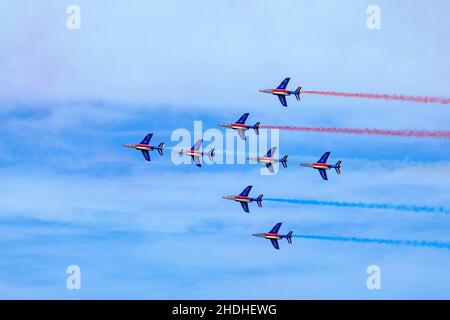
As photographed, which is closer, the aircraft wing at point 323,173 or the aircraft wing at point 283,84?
the aircraft wing at point 323,173

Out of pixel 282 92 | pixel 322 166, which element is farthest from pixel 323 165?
pixel 282 92

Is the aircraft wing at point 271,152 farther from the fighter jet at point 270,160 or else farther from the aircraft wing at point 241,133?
the aircraft wing at point 241,133

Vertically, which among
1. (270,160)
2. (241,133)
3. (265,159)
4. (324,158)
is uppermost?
(241,133)

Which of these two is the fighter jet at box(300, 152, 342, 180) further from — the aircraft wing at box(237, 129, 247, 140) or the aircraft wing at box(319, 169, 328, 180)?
the aircraft wing at box(237, 129, 247, 140)

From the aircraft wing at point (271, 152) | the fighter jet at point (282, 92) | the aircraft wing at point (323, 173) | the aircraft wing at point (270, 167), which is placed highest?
the fighter jet at point (282, 92)

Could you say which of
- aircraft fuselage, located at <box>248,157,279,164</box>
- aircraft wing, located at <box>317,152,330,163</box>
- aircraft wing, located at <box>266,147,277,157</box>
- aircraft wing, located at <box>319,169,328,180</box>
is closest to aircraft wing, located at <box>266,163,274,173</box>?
aircraft fuselage, located at <box>248,157,279,164</box>

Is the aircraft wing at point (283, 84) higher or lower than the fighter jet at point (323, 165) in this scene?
higher

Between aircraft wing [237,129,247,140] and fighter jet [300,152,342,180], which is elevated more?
aircraft wing [237,129,247,140]

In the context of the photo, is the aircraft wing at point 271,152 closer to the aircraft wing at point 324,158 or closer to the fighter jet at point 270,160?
the fighter jet at point 270,160

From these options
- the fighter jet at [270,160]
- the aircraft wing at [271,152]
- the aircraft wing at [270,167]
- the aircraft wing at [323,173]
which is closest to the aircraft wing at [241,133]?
the fighter jet at [270,160]

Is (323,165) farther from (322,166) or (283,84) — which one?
(283,84)
